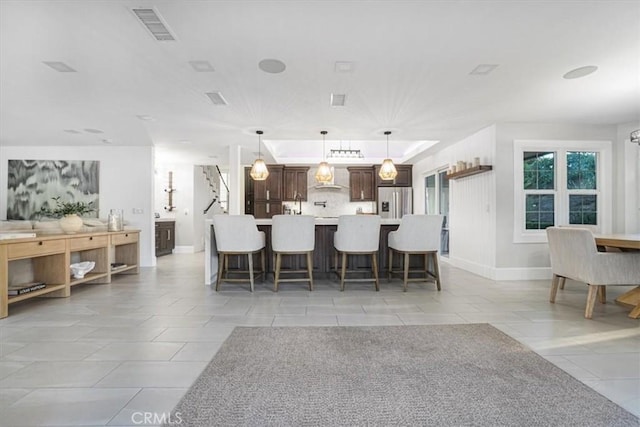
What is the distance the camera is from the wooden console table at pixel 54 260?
2945 mm

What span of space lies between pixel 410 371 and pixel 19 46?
395 centimetres

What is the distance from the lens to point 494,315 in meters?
2.96

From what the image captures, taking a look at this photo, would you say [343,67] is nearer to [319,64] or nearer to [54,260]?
[319,64]

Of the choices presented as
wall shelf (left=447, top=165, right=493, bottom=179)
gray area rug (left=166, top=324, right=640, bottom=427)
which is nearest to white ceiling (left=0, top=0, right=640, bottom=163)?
→ wall shelf (left=447, top=165, right=493, bottom=179)

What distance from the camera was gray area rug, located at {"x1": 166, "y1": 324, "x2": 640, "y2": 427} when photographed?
4.69ft

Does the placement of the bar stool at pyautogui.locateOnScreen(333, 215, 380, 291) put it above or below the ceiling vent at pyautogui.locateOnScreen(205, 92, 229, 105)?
below

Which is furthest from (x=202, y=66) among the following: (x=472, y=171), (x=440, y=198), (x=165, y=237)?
(x=165, y=237)

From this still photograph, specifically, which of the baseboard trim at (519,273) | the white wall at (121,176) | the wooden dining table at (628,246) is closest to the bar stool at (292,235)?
the baseboard trim at (519,273)

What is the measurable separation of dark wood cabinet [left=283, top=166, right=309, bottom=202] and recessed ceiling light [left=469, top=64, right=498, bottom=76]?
17.7 feet

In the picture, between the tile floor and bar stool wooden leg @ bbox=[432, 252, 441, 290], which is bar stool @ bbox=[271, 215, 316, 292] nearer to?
the tile floor

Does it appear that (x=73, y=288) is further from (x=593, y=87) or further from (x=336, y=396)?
(x=593, y=87)

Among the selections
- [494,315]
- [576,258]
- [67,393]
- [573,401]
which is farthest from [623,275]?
[67,393]

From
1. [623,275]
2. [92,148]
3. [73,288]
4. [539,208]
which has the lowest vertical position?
[73,288]

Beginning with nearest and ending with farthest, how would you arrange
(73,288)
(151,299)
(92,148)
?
1. (151,299)
2. (73,288)
3. (92,148)
